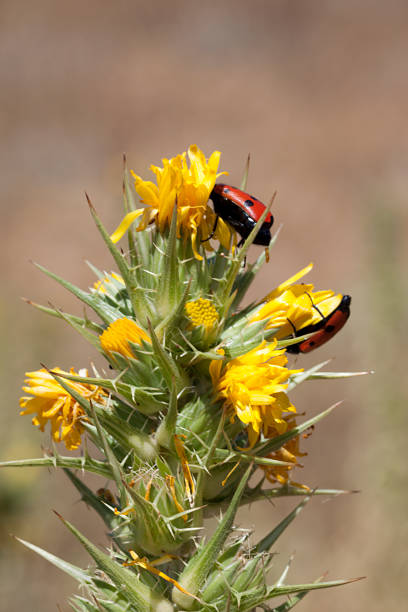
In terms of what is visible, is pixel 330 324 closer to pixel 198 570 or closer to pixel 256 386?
pixel 256 386

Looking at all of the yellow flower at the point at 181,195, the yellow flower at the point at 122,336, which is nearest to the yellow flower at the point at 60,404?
the yellow flower at the point at 122,336

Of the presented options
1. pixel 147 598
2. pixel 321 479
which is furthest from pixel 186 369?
pixel 321 479

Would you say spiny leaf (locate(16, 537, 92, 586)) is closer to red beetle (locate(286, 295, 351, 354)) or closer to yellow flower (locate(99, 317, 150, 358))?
yellow flower (locate(99, 317, 150, 358))

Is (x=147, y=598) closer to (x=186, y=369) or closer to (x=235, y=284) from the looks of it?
(x=186, y=369)

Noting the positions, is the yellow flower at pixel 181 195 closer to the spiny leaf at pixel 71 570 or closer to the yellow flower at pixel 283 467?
the yellow flower at pixel 283 467

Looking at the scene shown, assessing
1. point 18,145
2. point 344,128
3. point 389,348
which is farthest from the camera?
point 18,145

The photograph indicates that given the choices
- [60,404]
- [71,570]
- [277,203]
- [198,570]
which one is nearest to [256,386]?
[198,570]

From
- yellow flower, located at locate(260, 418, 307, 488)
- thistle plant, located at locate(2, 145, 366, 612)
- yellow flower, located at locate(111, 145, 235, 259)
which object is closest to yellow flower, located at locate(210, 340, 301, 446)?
thistle plant, located at locate(2, 145, 366, 612)
